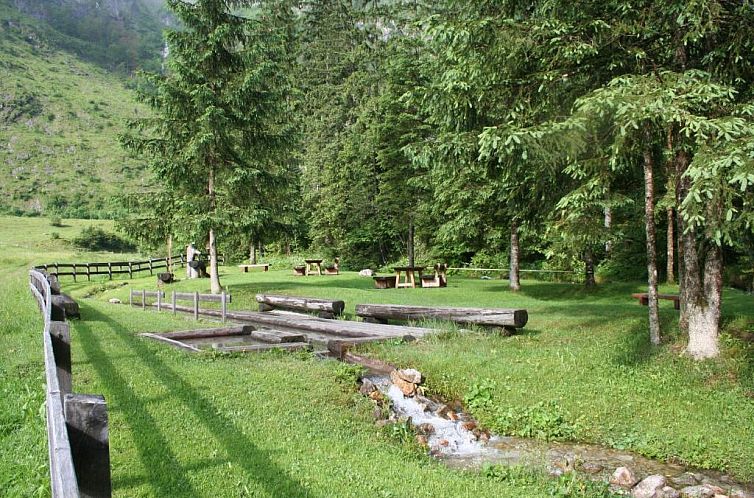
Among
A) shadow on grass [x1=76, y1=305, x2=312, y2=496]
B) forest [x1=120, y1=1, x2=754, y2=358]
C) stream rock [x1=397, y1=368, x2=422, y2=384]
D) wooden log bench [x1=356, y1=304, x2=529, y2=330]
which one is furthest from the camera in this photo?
wooden log bench [x1=356, y1=304, x2=529, y2=330]

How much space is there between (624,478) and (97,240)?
2927 inches

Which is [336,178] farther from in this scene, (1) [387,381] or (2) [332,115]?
(1) [387,381]

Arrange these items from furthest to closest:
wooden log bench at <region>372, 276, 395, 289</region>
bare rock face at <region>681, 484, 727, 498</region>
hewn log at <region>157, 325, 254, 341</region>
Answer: wooden log bench at <region>372, 276, 395, 289</region> < hewn log at <region>157, 325, 254, 341</region> < bare rock face at <region>681, 484, 727, 498</region>

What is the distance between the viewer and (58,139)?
122 meters

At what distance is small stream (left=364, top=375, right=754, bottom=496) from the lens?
7664mm

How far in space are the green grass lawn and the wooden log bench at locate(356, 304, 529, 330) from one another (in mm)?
505

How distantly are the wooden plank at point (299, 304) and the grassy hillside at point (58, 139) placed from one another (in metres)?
77.3

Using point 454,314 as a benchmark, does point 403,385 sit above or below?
below

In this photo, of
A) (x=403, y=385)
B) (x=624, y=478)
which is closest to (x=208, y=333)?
(x=403, y=385)

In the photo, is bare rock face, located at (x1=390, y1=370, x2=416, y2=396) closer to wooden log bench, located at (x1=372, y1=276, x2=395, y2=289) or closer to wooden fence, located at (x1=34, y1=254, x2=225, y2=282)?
wooden log bench, located at (x1=372, y1=276, x2=395, y2=289)

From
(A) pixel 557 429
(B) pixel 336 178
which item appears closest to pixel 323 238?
(B) pixel 336 178

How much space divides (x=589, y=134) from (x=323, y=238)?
46.6 meters

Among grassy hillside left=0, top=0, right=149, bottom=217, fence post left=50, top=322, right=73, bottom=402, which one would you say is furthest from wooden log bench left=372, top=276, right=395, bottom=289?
grassy hillside left=0, top=0, right=149, bottom=217

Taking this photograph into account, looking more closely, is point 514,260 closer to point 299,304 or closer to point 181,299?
point 299,304
